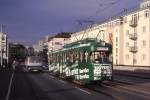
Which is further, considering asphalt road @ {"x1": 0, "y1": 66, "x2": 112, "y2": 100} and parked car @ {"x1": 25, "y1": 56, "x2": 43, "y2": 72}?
parked car @ {"x1": 25, "y1": 56, "x2": 43, "y2": 72}

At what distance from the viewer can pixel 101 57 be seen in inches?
1162

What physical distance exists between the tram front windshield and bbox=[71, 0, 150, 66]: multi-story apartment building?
50.5m

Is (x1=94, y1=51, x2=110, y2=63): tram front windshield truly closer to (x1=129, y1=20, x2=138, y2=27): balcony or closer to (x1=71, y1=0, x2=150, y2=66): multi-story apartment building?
(x1=71, y1=0, x2=150, y2=66): multi-story apartment building

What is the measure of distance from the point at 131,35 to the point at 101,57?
235 ft

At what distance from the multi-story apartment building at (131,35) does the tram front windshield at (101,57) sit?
1989 inches

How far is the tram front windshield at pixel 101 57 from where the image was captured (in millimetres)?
29359

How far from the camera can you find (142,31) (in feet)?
311

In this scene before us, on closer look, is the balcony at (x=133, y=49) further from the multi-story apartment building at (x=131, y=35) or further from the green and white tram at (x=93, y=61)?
the green and white tram at (x=93, y=61)

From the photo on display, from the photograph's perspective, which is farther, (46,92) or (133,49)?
(133,49)

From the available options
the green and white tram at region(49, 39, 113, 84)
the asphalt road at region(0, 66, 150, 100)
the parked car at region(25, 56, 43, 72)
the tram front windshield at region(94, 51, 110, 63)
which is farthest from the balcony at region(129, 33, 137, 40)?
the tram front windshield at region(94, 51, 110, 63)

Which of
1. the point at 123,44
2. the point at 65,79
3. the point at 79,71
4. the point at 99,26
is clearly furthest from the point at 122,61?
the point at 79,71

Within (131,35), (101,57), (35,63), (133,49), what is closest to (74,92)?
(101,57)

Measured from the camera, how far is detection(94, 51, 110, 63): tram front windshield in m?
29.4

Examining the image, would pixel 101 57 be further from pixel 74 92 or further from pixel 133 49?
pixel 133 49
